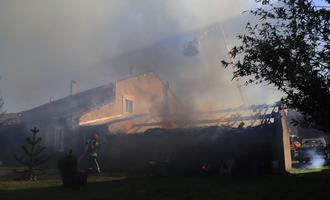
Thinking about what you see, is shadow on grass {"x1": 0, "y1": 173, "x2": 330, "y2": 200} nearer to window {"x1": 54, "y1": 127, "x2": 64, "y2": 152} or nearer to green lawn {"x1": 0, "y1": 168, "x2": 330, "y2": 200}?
green lawn {"x1": 0, "y1": 168, "x2": 330, "y2": 200}

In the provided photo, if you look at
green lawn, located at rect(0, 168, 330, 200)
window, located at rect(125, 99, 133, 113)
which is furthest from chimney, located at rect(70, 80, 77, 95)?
green lawn, located at rect(0, 168, 330, 200)

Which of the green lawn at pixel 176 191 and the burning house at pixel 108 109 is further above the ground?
the burning house at pixel 108 109

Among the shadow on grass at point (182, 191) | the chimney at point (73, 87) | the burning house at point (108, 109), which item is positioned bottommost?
the shadow on grass at point (182, 191)

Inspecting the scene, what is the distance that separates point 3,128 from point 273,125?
22087 mm

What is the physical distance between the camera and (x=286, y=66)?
7.01 meters

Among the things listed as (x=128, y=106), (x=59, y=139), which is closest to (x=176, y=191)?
(x=59, y=139)

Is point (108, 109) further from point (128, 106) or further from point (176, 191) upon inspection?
point (176, 191)

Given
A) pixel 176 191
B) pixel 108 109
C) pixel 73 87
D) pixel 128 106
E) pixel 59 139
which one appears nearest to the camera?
pixel 176 191

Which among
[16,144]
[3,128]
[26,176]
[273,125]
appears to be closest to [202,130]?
[273,125]

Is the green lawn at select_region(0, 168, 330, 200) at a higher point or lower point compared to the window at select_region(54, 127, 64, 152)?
lower

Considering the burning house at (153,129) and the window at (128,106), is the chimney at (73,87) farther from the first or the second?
the window at (128,106)

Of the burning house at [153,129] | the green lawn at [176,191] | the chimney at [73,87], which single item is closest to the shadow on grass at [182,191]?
the green lawn at [176,191]

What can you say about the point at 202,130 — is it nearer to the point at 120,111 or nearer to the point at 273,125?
the point at 273,125

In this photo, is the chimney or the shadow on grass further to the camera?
the chimney
